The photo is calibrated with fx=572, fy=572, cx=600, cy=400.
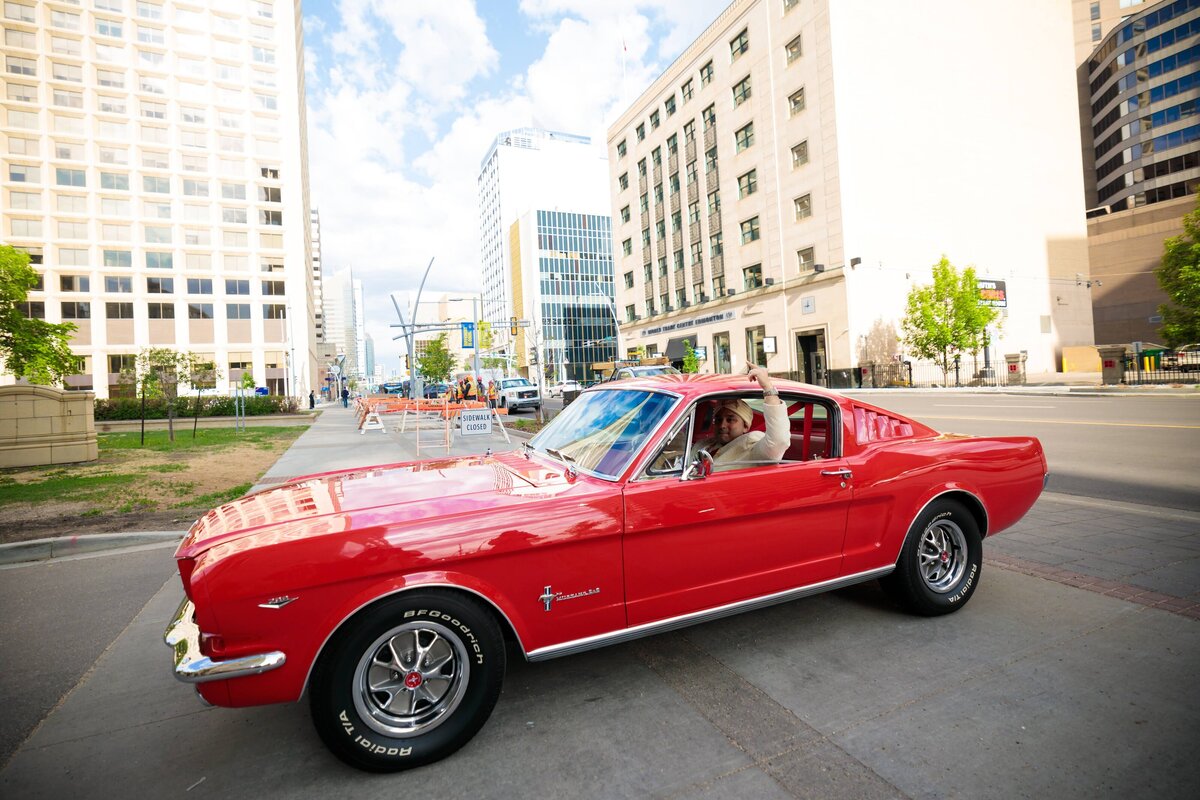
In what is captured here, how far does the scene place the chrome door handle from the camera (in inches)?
127

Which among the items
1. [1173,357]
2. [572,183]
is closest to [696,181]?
[1173,357]

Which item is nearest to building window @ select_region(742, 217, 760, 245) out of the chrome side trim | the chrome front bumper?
the chrome side trim

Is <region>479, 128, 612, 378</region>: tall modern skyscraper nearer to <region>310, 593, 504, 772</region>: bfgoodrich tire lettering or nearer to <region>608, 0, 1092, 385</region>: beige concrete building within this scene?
<region>608, 0, 1092, 385</region>: beige concrete building

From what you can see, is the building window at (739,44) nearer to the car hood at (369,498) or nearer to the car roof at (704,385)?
the car roof at (704,385)

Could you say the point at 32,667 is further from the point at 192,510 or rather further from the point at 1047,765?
the point at 1047,765

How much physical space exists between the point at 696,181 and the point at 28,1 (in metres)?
62.0

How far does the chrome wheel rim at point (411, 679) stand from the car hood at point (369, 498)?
497 millimetres

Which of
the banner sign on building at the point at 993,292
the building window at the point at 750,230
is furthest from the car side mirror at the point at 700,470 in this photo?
the banner sign on building at the point at 993,292

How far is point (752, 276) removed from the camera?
39562 mm

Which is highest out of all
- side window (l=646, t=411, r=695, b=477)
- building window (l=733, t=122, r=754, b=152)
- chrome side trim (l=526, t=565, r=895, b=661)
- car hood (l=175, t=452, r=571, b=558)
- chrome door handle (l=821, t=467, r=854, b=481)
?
building window (l=733, t=122, r=754, b=152)

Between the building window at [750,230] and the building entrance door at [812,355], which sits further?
the building window at [750,230]

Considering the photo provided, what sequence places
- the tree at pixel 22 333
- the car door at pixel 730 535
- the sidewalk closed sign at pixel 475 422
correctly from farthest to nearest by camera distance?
the tree at pixel 22 333, the sidewalk closed sign at pixel 475 422, the car door at pixel 730 535

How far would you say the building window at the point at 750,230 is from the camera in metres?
38.9

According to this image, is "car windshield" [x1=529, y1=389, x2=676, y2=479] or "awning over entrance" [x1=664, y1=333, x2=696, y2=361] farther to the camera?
"awning over entrance" [x1=664, y1=333, x2=696, y2=361]
